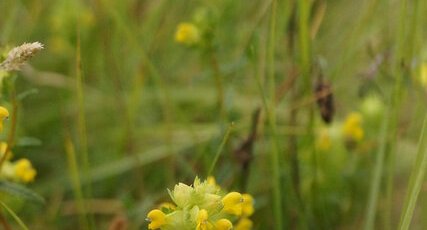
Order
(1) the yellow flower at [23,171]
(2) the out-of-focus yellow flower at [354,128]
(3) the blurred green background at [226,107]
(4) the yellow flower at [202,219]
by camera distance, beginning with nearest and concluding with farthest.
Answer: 1. (4) the yellow flower at [202,219]
2. (1) the yellow flower at [23,171]
3. (3) the blurred green background at [226,107]
4. (2) the out-of-focus yellow flower at [354,128]

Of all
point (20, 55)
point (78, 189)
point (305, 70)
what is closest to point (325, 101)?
point (305, 70)

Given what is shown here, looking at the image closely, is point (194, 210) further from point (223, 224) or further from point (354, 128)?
point (354, 128)

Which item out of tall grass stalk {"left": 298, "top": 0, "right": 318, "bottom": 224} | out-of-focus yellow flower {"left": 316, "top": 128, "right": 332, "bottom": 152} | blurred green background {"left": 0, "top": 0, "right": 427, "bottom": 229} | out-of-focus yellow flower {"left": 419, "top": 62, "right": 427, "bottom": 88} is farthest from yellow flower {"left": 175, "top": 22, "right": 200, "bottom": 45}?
out-of-focus yellow flower {"left": 419, "top": 62, "right": 427, "bottom": 88}

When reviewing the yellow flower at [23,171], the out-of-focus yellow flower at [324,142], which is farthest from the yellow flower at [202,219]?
the out-of-focus yellow flower at [324,142]

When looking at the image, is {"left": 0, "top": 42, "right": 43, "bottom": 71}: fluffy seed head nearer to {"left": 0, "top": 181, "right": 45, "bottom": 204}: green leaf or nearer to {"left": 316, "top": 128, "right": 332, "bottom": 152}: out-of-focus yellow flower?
{"left": 0, "top": 181, "right": 45, "bottom": 204}: green leaf

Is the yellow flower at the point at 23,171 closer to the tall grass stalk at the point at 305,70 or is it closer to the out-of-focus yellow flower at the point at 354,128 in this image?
the tall grass stalk at the point at 305,70

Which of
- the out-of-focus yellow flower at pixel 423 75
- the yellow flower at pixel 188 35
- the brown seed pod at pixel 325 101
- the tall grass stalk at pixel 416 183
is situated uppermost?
the yellow flower at pixel 188 35
